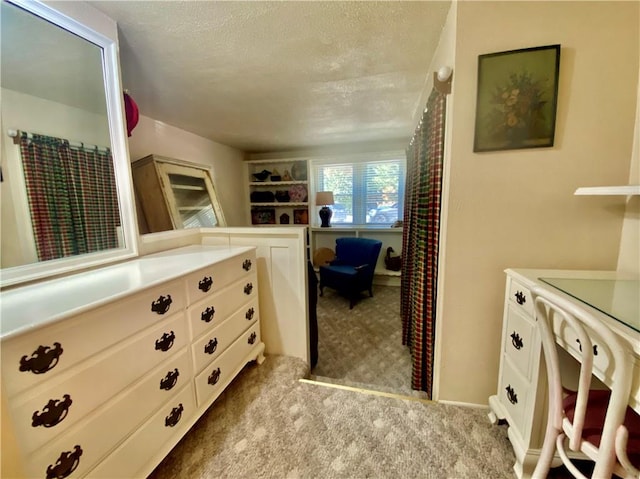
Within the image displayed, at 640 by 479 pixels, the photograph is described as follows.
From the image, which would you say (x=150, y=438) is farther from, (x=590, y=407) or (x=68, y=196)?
(x=590, y=407)

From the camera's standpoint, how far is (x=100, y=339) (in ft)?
2.74

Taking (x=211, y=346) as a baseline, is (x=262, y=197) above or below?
above

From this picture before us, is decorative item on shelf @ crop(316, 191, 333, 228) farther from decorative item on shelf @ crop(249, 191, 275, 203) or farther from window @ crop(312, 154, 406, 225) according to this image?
decorative item on shelf @ crop(249, 191, 275, 203)

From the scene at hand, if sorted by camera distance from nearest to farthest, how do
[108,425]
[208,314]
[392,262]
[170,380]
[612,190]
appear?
[108,425], [612,190], [170,380], [208,314], [392,262]

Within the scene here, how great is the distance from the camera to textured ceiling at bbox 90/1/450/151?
124 centimetres

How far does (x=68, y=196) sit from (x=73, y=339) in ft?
2.75

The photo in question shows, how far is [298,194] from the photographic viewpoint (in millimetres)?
4320

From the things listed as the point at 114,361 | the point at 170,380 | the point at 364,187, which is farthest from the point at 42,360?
the point at 364,187

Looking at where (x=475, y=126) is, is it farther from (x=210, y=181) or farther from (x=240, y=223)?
(x=240, y=223)

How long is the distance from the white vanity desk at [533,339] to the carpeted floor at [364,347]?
68cm

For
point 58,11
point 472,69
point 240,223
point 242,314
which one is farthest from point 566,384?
point 240,223

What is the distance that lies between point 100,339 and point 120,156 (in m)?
1.08

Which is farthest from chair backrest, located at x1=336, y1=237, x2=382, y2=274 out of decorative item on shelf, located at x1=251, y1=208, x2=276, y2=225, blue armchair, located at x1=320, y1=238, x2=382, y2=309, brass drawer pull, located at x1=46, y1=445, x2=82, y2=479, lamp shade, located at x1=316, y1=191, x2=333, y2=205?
brass drawer pull, located at x1=46, y1=445, x2=82, y2=479

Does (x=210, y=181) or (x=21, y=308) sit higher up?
(x=210, y=181)
